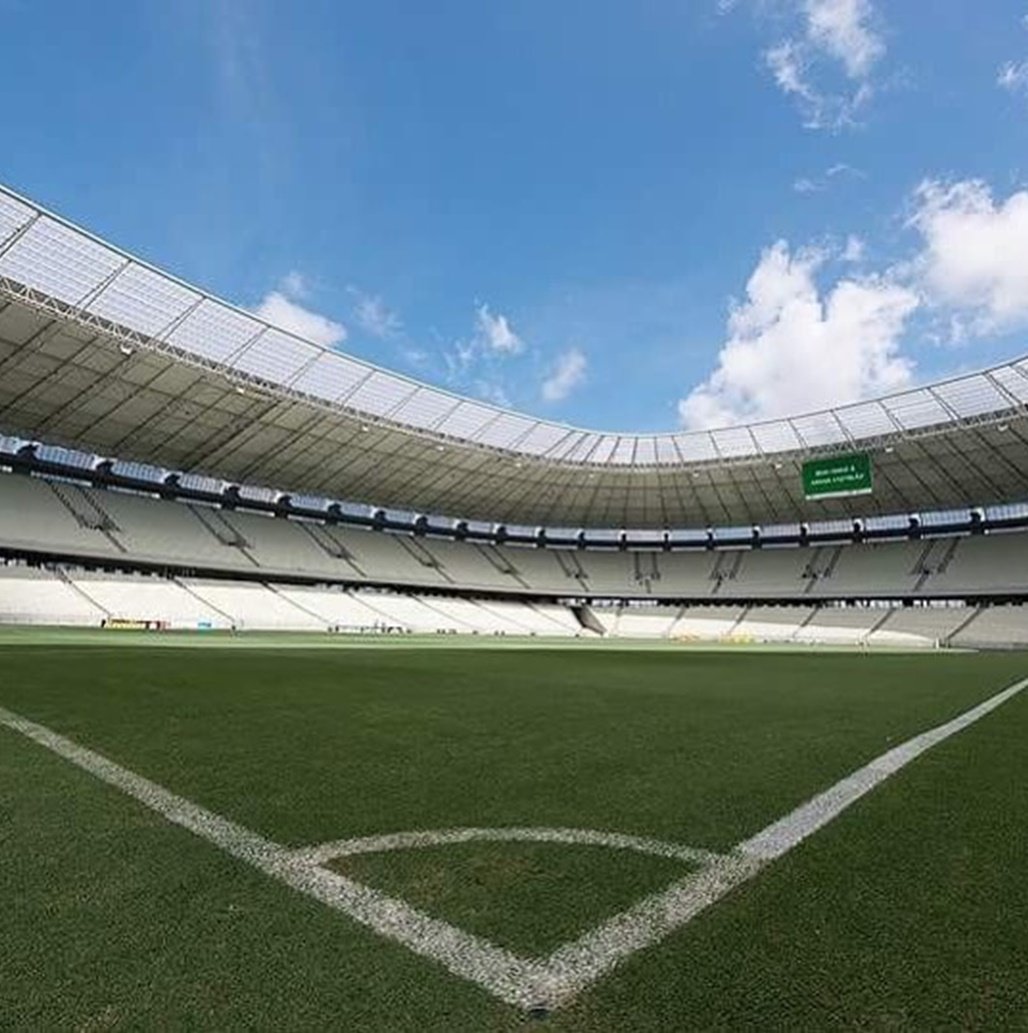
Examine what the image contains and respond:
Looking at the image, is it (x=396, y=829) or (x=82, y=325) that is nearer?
(x=396, y=829)

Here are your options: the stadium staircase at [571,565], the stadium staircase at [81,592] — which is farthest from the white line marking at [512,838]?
the stadium staircase at [571,565]

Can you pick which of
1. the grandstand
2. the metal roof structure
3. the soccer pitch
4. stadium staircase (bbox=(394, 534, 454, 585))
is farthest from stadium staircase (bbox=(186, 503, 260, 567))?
the soccer pitch

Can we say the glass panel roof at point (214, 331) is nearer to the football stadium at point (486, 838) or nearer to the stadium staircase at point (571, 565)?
the football stadium at point (486, 838)

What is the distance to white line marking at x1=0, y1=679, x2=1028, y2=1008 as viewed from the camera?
7.99ft

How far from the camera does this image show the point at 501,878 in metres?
3.28

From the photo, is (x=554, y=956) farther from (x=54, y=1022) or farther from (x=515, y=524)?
(x=515, y=524)

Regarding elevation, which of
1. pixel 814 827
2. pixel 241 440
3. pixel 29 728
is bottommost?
pixel 29 728

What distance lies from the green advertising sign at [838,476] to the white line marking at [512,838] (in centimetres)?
3658

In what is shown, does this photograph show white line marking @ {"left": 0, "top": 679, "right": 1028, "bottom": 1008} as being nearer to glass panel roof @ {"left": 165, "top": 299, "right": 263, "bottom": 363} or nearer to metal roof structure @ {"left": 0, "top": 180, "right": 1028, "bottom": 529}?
metal roof structure @ {"left": 0, "top": 180, "right": 1028, "bottom": 529}

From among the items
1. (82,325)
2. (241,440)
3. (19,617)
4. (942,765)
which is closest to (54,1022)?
(942,765)

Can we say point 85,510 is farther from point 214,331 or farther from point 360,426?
point 214,331

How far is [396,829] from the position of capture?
3.98 meters

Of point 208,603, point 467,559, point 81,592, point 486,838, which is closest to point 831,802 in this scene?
point 486,838

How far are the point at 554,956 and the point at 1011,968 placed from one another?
1547mm
